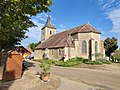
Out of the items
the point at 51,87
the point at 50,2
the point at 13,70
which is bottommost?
the point at 51,87

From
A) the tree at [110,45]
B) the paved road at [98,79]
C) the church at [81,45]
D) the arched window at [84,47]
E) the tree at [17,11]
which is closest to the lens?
the tree at [17,11]

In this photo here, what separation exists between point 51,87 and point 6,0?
19.3ft

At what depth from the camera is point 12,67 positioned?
13.3 meters

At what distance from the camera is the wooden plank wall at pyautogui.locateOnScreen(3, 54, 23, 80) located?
12966 millimetres

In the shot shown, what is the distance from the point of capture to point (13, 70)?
44.5 feet

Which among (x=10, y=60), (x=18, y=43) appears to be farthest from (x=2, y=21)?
(x=18, y=43)

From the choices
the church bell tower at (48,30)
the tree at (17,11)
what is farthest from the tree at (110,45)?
the tree at (17,11)

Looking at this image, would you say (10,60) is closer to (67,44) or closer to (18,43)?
(18,43)

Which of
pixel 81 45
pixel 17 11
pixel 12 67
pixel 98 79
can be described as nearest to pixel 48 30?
pixel 81 45

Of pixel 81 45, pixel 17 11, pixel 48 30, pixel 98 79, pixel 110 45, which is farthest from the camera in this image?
pixel 48 30

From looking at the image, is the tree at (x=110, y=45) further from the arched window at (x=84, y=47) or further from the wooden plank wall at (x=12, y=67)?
the wooden plank wall at (x=12, y=67)

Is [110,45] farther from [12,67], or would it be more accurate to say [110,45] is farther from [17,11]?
[17,11]

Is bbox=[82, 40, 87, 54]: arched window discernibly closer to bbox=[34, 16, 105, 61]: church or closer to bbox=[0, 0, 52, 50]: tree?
bbox=[34, 16, 105, 61]: church

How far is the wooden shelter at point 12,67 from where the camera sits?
42.6 feet
